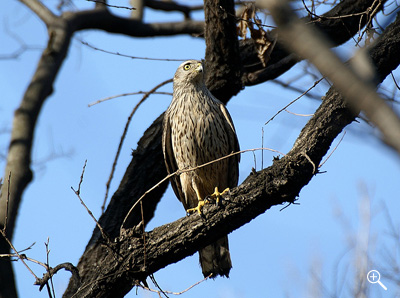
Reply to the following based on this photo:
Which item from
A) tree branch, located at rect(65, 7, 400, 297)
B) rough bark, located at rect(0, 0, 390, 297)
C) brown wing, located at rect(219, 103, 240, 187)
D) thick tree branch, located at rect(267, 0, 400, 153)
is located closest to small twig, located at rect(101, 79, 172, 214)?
rough bark, located at rect(0, 0, 390, 297)

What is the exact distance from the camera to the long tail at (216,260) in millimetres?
4586

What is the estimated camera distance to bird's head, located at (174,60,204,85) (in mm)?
5129

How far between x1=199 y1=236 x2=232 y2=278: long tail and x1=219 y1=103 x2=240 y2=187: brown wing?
2.23 ft

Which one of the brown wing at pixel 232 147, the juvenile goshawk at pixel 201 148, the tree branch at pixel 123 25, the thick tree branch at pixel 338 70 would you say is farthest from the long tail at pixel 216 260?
the thick tree branch at pixel 338 70

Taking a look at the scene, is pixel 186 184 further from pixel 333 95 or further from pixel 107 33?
pixel 107 33

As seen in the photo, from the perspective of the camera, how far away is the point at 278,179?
318 cm

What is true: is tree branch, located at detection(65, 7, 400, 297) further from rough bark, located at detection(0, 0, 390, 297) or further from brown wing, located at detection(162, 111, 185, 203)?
brown wing, located at detection(162, 111, 185, 203)

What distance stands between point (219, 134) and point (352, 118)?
1.72 m

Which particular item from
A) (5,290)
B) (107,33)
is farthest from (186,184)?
(107,33)

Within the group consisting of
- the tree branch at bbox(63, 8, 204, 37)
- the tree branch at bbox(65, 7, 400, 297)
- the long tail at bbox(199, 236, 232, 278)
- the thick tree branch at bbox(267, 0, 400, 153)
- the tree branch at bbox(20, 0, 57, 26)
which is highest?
the tree branch at bbox(20, 0, 57, 26)

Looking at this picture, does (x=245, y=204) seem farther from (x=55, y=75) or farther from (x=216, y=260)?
(x=55, y=75)

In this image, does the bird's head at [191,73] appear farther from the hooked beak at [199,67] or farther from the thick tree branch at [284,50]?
the thick tree branch at [284,50]

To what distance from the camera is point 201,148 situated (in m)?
4.76

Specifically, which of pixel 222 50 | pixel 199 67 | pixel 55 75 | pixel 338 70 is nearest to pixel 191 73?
pixel 199 67
